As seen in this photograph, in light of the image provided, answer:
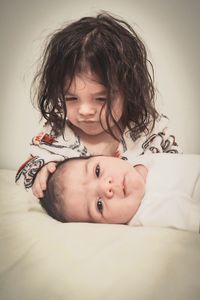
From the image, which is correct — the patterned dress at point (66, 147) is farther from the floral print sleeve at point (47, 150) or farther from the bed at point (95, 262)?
the bed at point (95, 262)

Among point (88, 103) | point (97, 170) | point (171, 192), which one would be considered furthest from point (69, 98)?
point (171, 192)

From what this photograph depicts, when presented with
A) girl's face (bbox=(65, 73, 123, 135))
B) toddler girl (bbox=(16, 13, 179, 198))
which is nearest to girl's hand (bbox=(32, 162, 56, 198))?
toddler girl (bbox=(16, 13, 179, 198))

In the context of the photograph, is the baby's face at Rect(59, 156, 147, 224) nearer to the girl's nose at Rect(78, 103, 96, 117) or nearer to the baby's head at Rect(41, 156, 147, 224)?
the baby's head at Rect(41, 156, 147, 224)

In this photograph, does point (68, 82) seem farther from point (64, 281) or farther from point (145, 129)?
point (64, 281)

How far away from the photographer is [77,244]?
59 cm

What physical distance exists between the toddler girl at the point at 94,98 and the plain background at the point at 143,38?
20mm

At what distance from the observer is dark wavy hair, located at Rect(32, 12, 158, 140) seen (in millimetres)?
674

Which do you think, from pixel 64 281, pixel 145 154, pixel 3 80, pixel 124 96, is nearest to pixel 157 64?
pixel 124 96

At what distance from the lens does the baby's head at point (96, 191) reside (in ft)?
2.21

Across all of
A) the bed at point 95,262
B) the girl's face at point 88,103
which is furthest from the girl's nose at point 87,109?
the bed at point 95,262

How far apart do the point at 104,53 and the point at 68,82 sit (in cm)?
9

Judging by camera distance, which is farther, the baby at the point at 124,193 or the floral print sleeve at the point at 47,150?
the floral print sleeve at the point at 47,150

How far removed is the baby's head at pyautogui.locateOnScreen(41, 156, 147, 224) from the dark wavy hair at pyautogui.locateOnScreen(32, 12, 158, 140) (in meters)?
0.10

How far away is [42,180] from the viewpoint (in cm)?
75
